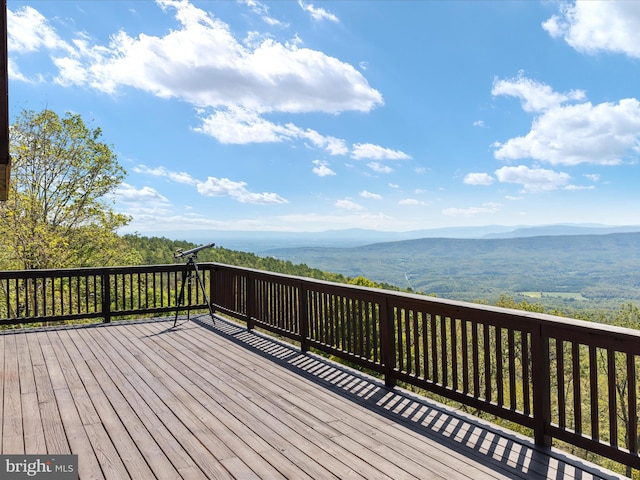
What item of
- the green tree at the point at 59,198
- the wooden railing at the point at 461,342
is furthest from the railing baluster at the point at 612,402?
the green tree at the point at 59,198

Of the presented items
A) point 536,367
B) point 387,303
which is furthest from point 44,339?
point 536,367

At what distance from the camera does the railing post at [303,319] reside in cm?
471

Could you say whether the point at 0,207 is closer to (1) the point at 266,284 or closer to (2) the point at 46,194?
(2) the point at 46,194

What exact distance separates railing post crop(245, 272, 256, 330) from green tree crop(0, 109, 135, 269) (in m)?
9.82

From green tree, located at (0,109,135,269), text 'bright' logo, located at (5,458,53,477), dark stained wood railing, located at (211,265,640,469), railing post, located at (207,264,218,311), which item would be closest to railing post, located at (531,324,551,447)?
dark stained wood railing, located at (211,265,640,469)

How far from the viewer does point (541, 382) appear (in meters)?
2.50

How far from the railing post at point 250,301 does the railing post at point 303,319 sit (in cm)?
126

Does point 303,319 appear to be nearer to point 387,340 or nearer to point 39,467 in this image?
point 387,340

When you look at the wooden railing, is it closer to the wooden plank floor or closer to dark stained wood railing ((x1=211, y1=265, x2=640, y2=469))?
dark stained wood railing ((x1=211, y1=265, x2=640, y2=469))

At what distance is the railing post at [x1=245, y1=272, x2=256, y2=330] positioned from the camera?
19.3 feet

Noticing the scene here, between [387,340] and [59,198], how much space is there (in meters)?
14.7

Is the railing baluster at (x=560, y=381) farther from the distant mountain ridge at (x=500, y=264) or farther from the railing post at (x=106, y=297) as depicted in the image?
the distant mountain ridge at (x=500, y=264)

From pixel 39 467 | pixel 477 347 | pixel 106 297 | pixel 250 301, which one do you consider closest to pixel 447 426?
pixel 477 347

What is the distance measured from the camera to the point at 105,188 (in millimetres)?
15156
